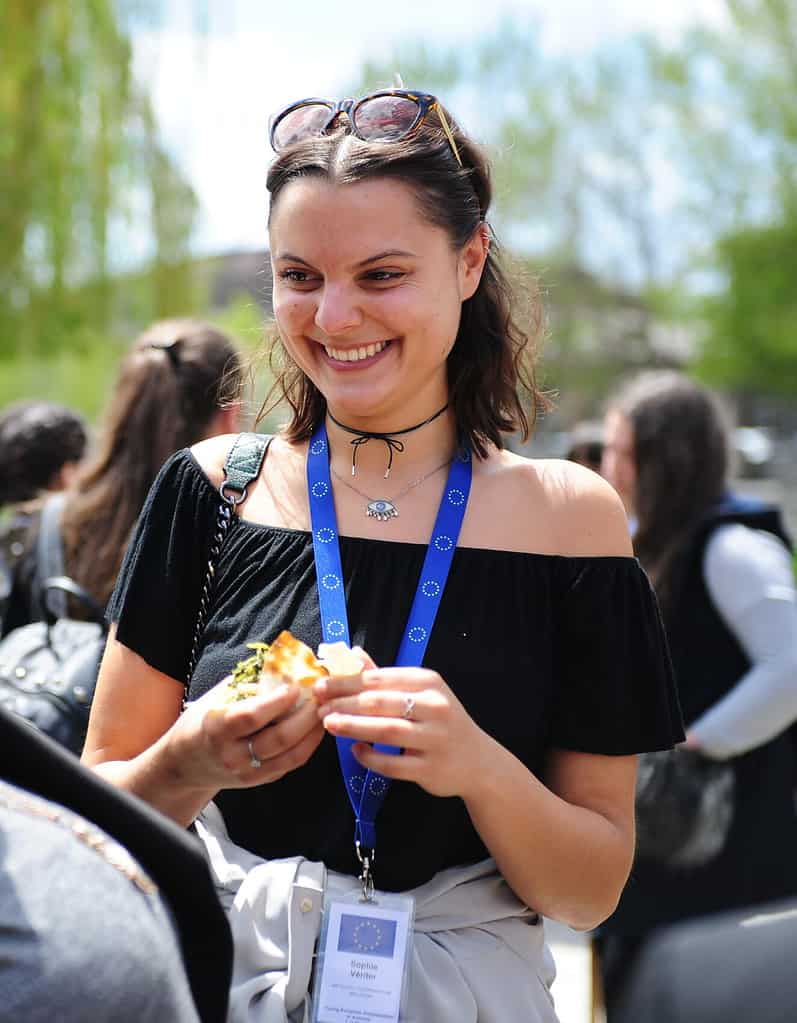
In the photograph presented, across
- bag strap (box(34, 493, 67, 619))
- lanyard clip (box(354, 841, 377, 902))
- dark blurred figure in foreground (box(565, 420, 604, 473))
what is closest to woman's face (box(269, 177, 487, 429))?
lanyard clip (box(354, 841, 377, 902))

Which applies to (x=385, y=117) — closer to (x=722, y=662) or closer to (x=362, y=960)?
(x=362, y=960)

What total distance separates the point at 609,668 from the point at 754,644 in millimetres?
1925

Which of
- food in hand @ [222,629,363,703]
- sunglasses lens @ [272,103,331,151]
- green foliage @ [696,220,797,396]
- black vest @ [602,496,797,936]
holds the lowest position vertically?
green foliage @ [696,220,797,396]

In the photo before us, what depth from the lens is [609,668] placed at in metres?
1.97

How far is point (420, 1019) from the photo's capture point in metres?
1.77

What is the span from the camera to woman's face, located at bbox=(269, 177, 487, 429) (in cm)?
196

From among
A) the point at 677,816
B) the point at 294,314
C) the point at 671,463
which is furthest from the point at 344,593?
the point at 671,463

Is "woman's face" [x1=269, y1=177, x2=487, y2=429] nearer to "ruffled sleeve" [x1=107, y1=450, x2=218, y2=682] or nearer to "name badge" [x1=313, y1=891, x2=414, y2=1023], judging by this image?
"ruffled sleeve" [x1=107, y1=450, x2=218, y2=682]

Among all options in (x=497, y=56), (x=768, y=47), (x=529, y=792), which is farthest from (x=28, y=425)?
(x=497, y=56)

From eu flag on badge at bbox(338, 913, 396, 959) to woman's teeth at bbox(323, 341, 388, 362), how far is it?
2.99 ft

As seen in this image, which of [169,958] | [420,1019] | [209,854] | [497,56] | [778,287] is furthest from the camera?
[497,56]

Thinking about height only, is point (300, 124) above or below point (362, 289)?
above

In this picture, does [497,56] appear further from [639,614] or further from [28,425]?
[639,614]

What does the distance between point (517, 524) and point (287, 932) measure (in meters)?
0.77
